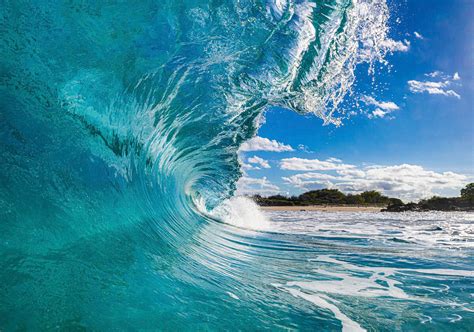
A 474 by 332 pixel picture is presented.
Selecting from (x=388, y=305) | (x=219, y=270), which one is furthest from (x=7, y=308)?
(x=388, y=305)

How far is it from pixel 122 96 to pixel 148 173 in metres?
2.24

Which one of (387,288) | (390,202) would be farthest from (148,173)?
(390,202)

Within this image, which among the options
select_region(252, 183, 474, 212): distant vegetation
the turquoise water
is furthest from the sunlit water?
select_region(252, 183, 474, 212): distant vegetation

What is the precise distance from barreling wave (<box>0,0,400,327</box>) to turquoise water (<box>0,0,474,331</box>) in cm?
2

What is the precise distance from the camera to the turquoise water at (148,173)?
8.06 ft

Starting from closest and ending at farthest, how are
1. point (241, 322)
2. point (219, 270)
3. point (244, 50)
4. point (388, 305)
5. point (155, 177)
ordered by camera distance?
point (241, 322) → point (388, 305) → point (219, 270) → point (244, 50) → point (155, 177)

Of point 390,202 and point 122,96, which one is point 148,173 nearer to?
point 122,96

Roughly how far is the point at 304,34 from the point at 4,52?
3558 mm

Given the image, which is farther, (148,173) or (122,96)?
(148,173)

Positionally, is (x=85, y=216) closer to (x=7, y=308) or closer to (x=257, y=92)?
(x=7, y=308)

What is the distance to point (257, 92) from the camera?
5914mm

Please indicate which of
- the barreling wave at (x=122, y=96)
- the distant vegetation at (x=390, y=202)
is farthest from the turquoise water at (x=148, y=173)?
the distant vegetation at (x=390, y=202)

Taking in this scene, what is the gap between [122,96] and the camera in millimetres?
4422

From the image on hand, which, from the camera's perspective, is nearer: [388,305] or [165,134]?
[388,305]
